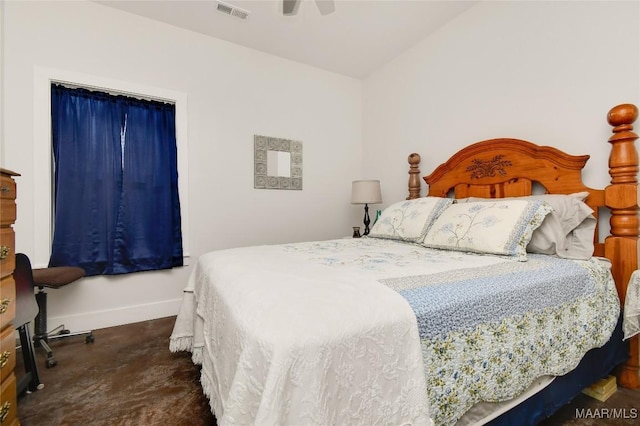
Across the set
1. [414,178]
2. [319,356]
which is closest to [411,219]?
[414,178]

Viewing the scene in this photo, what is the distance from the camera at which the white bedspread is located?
0.67 metres

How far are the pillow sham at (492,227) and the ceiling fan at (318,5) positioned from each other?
1589 mm

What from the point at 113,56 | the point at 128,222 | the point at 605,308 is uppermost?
the point at 113,56

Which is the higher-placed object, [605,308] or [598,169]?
[598,169]

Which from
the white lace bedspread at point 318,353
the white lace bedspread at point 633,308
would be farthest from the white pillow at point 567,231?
the white lace bedspread at point 318,353

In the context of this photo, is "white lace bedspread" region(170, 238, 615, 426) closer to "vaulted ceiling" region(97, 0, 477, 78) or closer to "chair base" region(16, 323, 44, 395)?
"chair base" region(16, 323, 44, 395)

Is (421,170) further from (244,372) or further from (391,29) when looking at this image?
(244,372)

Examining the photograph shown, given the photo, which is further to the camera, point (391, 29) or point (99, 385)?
point (391, 29)

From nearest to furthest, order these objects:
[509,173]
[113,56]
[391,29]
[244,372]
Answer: [244,372] < [509,173] < [113,56] < [391,29]

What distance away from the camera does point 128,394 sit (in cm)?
154

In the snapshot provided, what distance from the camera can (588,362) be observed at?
138 cm

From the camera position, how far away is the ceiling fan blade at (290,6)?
195 centimetres

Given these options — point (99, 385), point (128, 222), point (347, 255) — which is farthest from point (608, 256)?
point (128, 222)

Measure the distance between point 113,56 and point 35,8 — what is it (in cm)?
53
